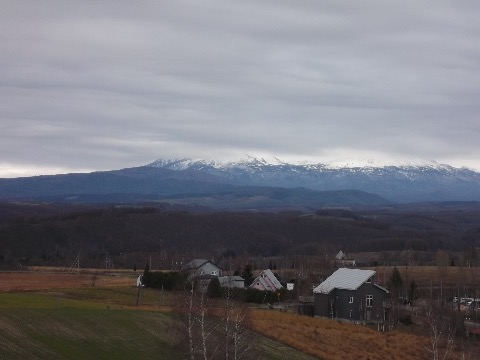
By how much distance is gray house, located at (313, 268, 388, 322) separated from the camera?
179 feet

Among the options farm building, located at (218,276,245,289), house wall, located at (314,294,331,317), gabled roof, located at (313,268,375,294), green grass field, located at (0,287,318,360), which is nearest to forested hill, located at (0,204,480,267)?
farm building, located at (218,276,245,289)

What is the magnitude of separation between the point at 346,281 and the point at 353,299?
1.72 m

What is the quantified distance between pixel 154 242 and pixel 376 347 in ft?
311

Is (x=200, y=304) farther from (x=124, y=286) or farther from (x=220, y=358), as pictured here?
(x=124, y=286)

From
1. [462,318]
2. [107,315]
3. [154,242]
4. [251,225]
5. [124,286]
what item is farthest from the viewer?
[251,225]

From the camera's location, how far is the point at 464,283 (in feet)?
244

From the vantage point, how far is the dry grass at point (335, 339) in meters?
38.7

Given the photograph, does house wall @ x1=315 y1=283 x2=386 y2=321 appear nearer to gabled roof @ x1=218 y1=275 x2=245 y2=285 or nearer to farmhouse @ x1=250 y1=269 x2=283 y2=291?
farmhouse @ x1=250 y1=269 x2=283 y2=291

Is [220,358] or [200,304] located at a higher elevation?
[200,304]

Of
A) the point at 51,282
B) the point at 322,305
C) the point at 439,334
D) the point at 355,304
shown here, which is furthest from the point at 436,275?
the point at 439,334

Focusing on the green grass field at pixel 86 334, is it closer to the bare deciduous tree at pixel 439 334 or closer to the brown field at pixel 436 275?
the bare deciduous tree at pixel 439 334

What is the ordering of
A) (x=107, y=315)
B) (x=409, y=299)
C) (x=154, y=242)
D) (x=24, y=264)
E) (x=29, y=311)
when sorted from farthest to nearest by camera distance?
(x=154, y=242) < (x=24, y=264) < (x=409, y=299) < (x=107, y=315) < (x=29, y=311)

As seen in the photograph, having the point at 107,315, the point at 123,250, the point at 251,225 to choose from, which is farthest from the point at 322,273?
the point at 251,225

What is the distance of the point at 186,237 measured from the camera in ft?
477
